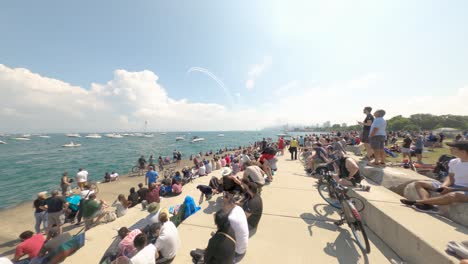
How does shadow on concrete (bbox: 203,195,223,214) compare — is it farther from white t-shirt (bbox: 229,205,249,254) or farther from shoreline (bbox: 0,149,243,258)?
shoreline (bbox: 0,149,243,258)

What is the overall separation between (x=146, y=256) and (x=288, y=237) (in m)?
2.88

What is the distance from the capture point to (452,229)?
280 cm

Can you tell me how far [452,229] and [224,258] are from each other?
4.00 metres

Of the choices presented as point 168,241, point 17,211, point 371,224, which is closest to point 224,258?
point 168,241

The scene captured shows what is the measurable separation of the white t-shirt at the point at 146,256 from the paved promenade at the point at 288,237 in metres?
0.47

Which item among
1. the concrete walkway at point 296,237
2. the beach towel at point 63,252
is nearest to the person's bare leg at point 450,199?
the concrete walkway at point 296,237

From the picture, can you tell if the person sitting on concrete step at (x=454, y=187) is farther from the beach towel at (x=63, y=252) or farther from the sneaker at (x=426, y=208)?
the beach towel at (x=63, y=252)

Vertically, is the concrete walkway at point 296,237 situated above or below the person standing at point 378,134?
below

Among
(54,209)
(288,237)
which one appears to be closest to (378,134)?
(288,237)

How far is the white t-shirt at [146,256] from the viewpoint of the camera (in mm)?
2803

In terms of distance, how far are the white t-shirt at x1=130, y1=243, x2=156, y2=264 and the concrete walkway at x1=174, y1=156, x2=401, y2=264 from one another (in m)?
0.45

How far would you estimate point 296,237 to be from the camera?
3.55 meters

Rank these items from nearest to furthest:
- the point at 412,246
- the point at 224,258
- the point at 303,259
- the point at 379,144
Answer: the point at 224,258
the point at 412,246
the point at 303,259
the point at 379,144

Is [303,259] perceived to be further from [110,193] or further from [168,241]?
[110,193]
